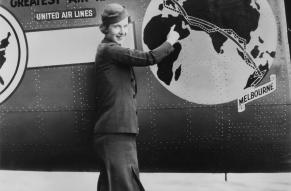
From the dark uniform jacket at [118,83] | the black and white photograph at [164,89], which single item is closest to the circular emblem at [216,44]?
the black and white photograph at [164,89]

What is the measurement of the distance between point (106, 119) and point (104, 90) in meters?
0.22

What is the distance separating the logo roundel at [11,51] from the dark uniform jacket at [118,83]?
3.20ft

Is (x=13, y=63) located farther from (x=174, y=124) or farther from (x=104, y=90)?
(x=174, y=124)

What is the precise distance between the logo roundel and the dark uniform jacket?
0.97m

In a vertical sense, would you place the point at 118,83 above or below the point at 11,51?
below

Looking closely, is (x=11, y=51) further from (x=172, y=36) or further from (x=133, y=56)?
(x=172, y=36)

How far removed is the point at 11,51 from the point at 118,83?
49.4 inches

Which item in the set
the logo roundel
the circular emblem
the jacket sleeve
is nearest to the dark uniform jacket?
the jacket sleeve

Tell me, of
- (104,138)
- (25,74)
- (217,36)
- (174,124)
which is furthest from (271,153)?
(25,74)

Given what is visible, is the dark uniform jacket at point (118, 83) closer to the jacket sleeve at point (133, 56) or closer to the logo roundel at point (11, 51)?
the jacket sleeve at point (133, 56)

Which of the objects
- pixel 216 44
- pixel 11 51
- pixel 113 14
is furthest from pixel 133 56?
pixel 11 51

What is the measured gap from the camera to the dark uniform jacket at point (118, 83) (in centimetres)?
301

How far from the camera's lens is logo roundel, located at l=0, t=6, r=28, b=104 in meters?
3.73

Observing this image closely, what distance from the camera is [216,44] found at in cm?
343
